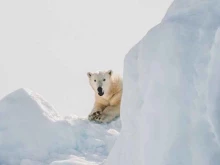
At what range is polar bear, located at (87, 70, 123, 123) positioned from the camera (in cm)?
842

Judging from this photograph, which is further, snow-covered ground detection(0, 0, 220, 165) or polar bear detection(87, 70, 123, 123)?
polar bear detection(87, 70, 123, 123)

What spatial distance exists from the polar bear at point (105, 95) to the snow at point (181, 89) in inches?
204

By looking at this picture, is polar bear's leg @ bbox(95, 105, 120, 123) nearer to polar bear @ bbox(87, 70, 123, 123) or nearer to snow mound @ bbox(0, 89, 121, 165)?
polar bear @ bbox(87, 70, 123, 123)

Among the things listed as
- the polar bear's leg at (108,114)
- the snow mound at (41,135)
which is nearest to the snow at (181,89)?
the snow mound at (41,135)

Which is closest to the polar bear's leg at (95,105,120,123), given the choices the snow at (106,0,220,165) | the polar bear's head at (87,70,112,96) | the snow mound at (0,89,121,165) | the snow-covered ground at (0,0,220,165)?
the snow mound at (0,89,121,165)

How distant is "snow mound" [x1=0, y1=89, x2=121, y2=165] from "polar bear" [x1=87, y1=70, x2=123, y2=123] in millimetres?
724

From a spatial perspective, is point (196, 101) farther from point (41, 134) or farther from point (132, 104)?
point (41, 134)

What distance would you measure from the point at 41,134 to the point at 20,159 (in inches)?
22.2

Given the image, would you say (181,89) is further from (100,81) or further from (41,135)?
(100,81)

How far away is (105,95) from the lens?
955 cm

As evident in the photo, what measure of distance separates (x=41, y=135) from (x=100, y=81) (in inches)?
133

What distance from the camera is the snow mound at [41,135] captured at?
6.64 m

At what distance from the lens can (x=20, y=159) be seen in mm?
6520

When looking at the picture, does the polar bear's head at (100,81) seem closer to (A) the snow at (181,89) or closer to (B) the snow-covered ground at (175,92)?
(B) the snow-covered ground at (175,92)
